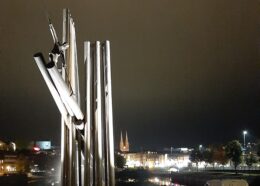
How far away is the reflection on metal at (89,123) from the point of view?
5590 mm

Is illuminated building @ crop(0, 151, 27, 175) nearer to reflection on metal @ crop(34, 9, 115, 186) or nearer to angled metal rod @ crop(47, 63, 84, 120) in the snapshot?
reflection on metal @ crop(34, 9, 115, 186)

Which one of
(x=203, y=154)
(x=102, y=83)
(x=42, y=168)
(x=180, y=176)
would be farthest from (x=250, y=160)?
(x=42, y=168)

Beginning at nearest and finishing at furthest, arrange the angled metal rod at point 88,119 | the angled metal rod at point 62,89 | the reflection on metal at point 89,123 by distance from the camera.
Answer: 1. the angled metal rod at point 62,89
2. the reflection on metal at point 89,123
3. the angled metal rod at point 88,119

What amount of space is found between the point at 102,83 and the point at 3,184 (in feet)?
245

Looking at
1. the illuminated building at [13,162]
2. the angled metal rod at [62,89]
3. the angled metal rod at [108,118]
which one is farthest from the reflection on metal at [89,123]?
the illuminated building at [13,162]

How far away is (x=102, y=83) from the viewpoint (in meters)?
6.16

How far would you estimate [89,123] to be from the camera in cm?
584

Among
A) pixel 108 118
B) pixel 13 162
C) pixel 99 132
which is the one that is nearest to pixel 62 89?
pixel 99 132

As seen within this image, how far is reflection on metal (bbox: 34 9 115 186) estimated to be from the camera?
220 inches

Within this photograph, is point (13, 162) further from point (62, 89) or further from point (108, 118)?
point (62, 89)

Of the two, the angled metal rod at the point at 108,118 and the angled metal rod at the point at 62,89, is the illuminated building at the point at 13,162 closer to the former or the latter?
the angled metal rod at the point at 108,118

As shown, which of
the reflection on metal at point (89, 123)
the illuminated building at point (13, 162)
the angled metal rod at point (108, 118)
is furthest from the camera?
the illuminated building at point (13, 162)

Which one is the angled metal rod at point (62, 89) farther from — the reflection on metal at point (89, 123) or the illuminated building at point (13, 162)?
the illuminated building at point (13, 162)

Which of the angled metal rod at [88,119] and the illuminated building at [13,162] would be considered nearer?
the angled metal rod at [88,119]
